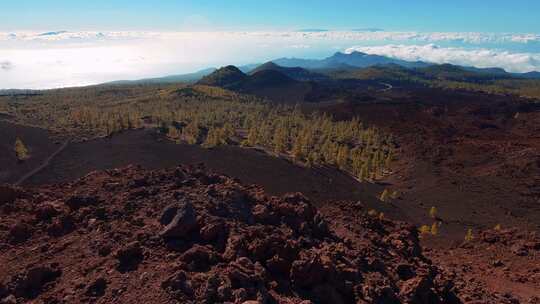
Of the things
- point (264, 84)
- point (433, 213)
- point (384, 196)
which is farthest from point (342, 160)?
point (264, 84)

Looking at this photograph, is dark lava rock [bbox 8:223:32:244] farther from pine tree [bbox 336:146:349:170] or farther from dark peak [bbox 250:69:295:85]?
dark peak [bbox 250:69:295:85]

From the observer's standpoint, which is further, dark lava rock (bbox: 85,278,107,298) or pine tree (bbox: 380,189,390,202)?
pine tree (bbox: 380,189,390,202)

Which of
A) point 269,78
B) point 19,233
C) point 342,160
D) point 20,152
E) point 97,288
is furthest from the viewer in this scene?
point 269,78

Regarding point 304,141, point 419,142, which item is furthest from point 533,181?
point 304,141

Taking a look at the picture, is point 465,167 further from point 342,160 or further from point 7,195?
point 7,195

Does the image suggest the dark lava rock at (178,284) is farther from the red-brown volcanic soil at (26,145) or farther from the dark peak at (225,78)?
the dark peak at (225,78)

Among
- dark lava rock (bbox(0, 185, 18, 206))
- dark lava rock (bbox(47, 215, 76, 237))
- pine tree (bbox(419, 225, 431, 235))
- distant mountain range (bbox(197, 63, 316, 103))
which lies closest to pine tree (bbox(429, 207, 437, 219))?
pine tree (bbox(419, 225, 431, 235))
